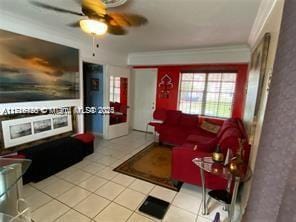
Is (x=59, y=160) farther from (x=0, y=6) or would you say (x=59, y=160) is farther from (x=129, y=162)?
(x=0, y=6)

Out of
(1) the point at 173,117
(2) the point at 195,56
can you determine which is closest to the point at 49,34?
(2) the point at 195,56

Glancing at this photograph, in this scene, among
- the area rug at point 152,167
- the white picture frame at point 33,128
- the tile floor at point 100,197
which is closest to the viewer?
the tile floor at point 100,197

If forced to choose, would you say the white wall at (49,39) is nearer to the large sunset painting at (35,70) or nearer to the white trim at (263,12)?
the large sunset painting at (35,70)

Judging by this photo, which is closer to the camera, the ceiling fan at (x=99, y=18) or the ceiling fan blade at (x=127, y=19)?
the ceiling fan at (x=99, y=18)

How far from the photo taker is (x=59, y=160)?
2863 millimetres

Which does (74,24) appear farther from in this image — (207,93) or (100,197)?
(207,93)

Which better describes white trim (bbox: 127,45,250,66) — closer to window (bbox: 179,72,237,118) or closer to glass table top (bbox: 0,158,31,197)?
window (bbox: 179,72,237,118)

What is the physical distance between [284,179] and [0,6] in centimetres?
332

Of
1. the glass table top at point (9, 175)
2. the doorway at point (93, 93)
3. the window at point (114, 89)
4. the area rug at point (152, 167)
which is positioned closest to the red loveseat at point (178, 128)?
the area rug at point (152, 167)

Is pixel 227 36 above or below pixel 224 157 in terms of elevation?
above

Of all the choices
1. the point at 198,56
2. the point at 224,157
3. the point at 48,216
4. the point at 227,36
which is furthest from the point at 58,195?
the point at 198,56

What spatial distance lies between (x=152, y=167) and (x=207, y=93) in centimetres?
257

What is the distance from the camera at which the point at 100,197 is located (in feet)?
7.54

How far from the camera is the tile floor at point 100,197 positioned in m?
1.98
